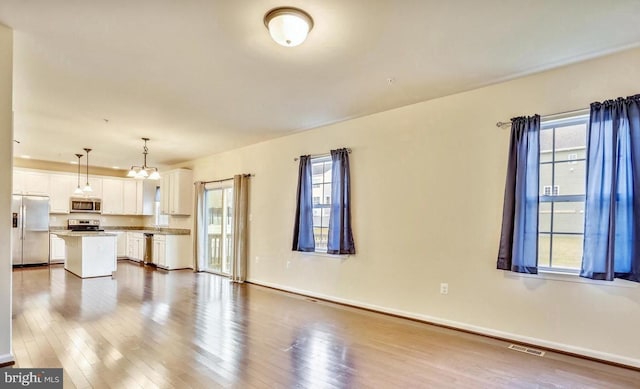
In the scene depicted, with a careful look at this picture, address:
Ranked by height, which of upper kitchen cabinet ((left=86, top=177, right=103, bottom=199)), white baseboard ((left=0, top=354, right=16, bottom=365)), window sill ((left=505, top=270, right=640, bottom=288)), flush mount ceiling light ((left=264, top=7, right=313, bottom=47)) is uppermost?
flush mount ceiling light ((left=264, top=7, right=313, bottom=47))

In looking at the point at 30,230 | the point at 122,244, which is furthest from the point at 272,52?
the point at 122,244

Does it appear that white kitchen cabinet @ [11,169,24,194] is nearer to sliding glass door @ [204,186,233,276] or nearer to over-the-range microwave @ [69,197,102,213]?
over-the-range microwave @ [69,197,102,213]

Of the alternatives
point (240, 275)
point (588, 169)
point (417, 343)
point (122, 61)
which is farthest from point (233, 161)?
point (588, 169)

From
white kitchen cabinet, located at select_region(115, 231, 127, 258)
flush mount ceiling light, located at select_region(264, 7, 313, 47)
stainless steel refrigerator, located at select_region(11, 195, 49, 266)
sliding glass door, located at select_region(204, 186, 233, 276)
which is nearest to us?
flush mount ceiling light, located at select_region(264, 7, 313, 47)

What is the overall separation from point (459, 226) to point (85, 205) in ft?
31.2

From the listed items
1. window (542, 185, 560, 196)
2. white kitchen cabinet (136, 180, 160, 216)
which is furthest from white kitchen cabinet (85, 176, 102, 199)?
window (542, 185, 560, 196)

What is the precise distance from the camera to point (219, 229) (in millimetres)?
7602

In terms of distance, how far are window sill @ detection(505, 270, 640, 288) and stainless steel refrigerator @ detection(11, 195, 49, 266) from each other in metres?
9.80

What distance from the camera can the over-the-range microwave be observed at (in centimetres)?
886

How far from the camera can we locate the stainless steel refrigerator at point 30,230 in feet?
25.5

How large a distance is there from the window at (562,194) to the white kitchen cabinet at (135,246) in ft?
29.2

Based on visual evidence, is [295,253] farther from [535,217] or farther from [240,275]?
[535,217]

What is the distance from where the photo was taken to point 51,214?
8.74 meters

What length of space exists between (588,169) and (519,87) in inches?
41.2
